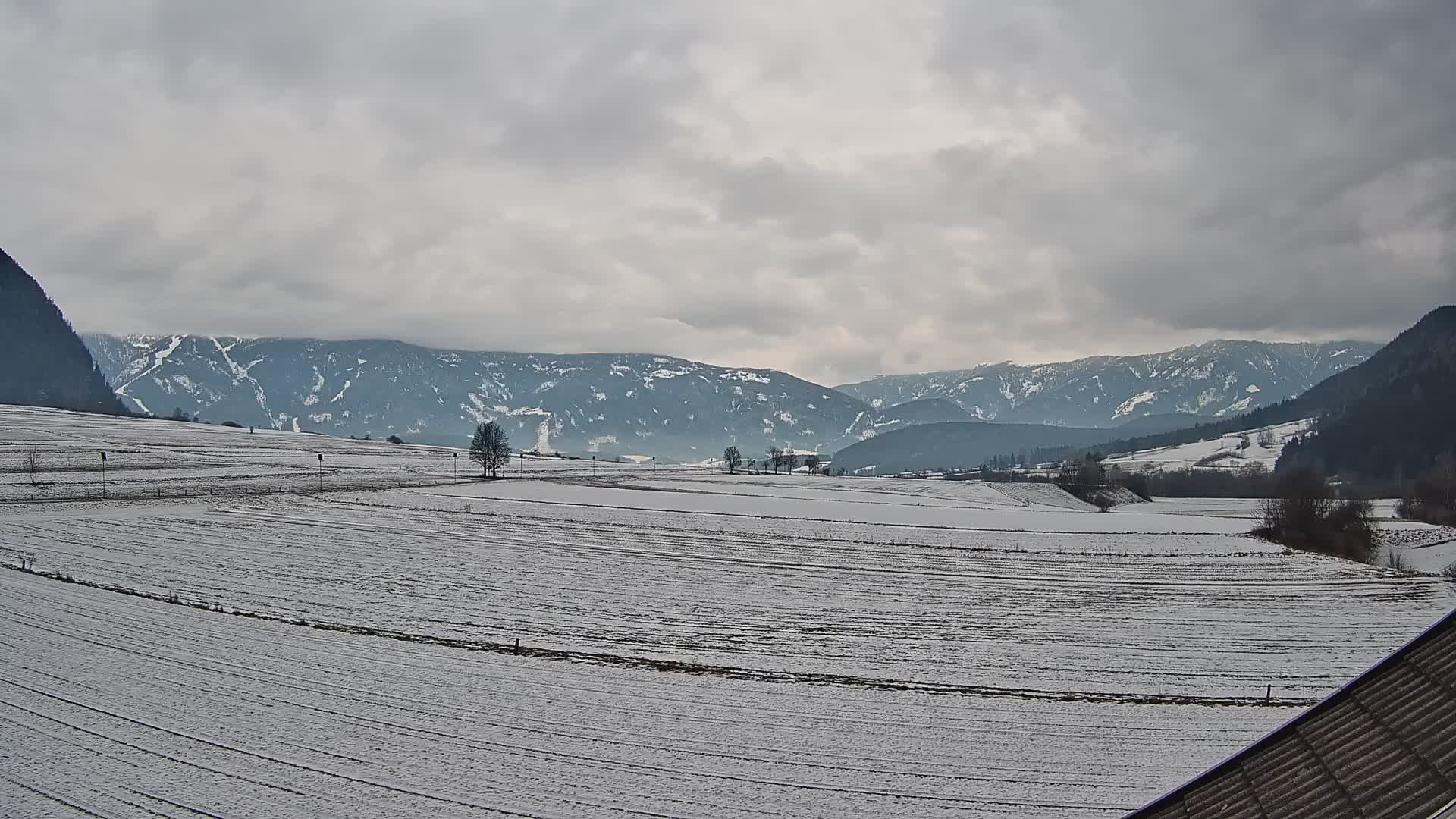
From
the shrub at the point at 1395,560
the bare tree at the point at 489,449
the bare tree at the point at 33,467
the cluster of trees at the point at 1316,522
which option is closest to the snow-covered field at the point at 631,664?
the shrub at the point at 1395,560

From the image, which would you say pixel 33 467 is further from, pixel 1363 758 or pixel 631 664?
pixel 1363 758

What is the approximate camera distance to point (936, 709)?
21828mm

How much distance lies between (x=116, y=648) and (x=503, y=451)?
117267 millimetres

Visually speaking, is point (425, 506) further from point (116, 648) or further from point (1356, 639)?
point (1356, 639)

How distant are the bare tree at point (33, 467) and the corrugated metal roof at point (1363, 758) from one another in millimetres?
92177

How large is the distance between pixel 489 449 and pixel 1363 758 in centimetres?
12362

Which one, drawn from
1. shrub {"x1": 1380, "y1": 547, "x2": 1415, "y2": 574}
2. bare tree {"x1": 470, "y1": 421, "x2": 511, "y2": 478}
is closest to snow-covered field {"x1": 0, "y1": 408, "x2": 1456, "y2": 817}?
shrub {"x1": 1380, "y1": 547, "x2": 1415, "y2": 574}

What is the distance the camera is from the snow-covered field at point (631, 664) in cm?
1656

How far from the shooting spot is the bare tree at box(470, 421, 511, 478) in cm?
11994

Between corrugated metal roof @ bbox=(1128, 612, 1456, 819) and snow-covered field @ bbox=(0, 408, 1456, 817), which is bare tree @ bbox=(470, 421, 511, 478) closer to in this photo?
snow-covered field @ bbox=(0, 408, 1456, 817)

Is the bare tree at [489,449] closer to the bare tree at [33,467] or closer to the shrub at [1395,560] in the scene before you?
the bare tree at [33,467]

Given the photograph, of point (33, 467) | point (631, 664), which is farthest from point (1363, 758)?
point (33, 467)

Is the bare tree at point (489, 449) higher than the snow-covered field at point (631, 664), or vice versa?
the bare tree at point (489, 449)

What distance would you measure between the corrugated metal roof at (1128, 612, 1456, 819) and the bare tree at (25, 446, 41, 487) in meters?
92.2
